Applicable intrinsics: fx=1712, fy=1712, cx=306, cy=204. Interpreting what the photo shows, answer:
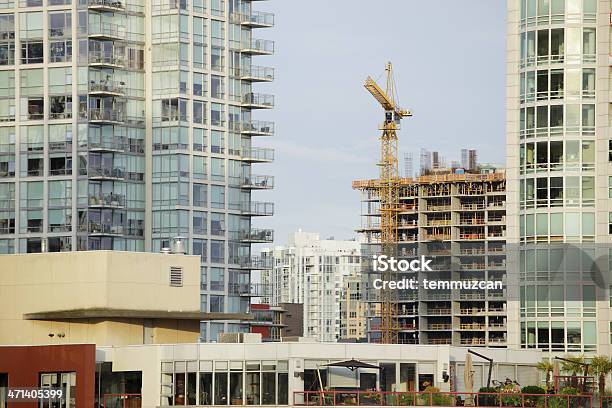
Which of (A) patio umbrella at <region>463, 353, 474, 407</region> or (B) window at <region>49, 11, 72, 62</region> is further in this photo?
(B) window at <region>49, 11, 72, 62</region>

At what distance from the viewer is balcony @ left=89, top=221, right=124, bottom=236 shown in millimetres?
180750

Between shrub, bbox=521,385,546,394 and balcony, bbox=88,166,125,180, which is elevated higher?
balcony, bbox=88,166,125,180

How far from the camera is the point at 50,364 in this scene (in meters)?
95.1

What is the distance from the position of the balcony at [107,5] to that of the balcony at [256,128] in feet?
65.8

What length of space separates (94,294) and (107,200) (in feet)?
260

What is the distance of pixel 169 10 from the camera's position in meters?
188

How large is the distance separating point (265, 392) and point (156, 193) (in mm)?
96378

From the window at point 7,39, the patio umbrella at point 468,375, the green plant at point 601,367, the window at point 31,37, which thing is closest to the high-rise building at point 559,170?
the green plant at point 601,367

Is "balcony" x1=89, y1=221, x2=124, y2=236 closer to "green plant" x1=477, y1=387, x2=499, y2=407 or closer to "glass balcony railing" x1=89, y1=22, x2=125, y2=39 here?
"glass balcony railing" x1=89, y1=22, x2=125, y2=39

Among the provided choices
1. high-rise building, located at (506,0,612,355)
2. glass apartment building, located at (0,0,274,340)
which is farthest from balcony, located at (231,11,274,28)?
high-rise building, located at (506,0,612,355)

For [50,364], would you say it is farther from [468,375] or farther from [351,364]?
[468,375]

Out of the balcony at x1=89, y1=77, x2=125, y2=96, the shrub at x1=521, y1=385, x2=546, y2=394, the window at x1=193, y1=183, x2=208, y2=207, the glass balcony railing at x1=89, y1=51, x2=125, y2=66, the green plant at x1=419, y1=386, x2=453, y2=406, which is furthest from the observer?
the window at x1=193, y1=183, x2=208, y2=207

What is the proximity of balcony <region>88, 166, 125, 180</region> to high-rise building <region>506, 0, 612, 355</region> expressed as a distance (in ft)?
226

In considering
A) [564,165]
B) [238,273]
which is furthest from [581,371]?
[238,273]
